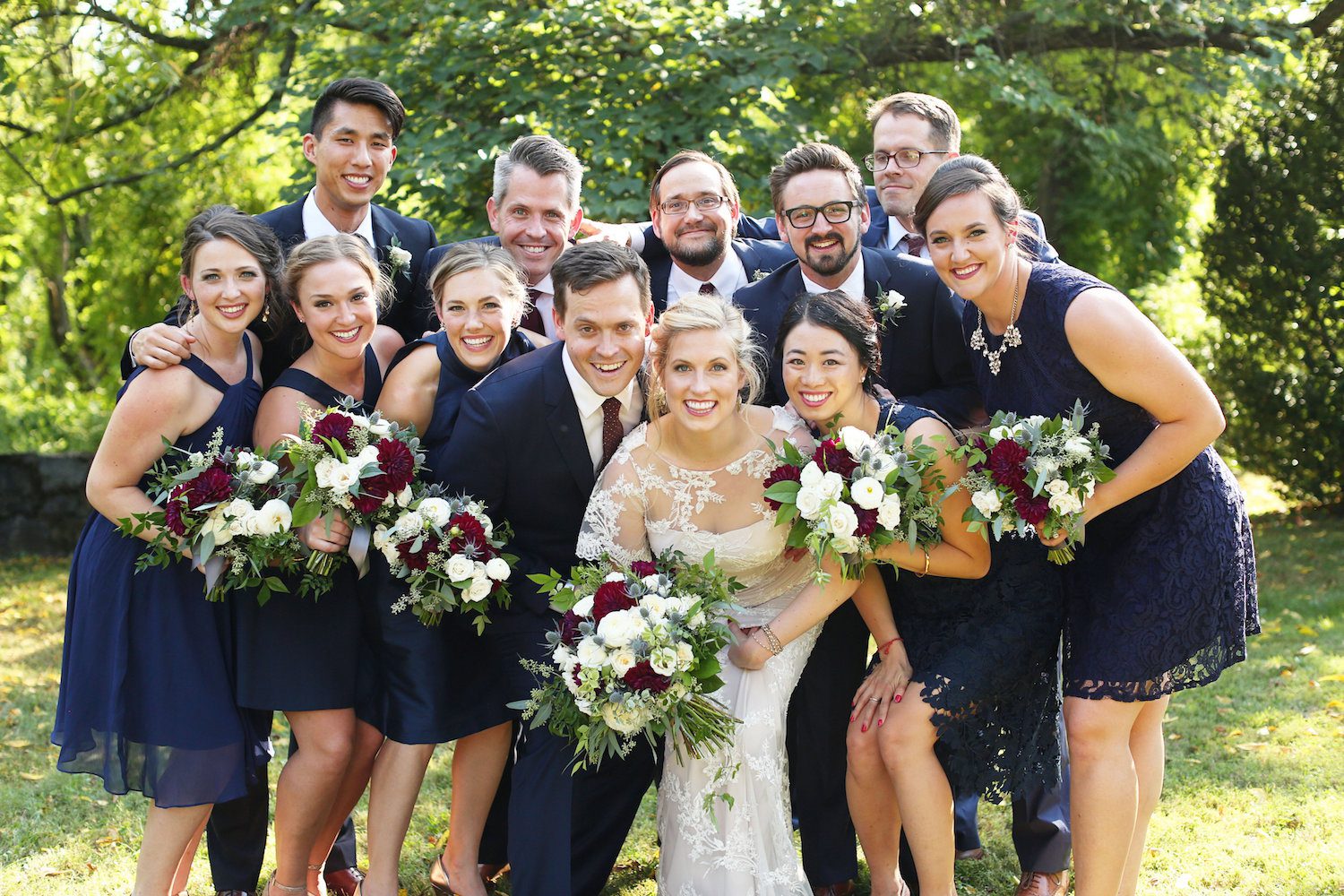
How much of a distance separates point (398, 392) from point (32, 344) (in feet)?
62.2

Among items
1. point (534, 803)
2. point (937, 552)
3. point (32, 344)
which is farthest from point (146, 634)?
point (32, 344)

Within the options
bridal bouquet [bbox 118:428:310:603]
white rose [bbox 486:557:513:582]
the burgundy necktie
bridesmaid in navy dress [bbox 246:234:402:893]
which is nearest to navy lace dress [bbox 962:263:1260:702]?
white rose [bbox 486:557:513:582]

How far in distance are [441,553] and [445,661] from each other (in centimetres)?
52

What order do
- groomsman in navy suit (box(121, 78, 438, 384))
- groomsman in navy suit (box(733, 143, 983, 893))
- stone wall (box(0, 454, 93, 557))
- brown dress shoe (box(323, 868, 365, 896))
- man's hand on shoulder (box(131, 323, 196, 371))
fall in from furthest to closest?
1. stone wall (box(0, 454, 93, 557))
2. groomsman in navy suit (box(121, 78, 438, 384))
3. brown dress shoe (box(323, 868, 365, 896))
4. groomsman in navy suit (box(733, 143, 983, 893))
5. man's hand on shoulder (box(131, 323, 196, 371))

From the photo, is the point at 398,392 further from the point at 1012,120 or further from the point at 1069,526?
the point at 1012,120

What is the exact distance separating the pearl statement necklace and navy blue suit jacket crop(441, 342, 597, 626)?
1486 mm

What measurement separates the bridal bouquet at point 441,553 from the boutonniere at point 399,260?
53.3 inches

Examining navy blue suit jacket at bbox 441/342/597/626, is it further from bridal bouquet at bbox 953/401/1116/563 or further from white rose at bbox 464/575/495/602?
bridal bouquet at bbox 953/401/1116/563

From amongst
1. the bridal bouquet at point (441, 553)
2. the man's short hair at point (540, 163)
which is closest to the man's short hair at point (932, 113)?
the man's short hair at point (540, 163)

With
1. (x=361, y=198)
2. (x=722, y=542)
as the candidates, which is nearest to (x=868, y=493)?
(x=722, y=542)

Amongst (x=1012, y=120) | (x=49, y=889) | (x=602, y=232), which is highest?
(x=1012, y=120)

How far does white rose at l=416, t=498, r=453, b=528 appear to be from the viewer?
4.08 metres

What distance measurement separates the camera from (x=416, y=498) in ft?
13.7

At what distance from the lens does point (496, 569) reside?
4145 millimetres
